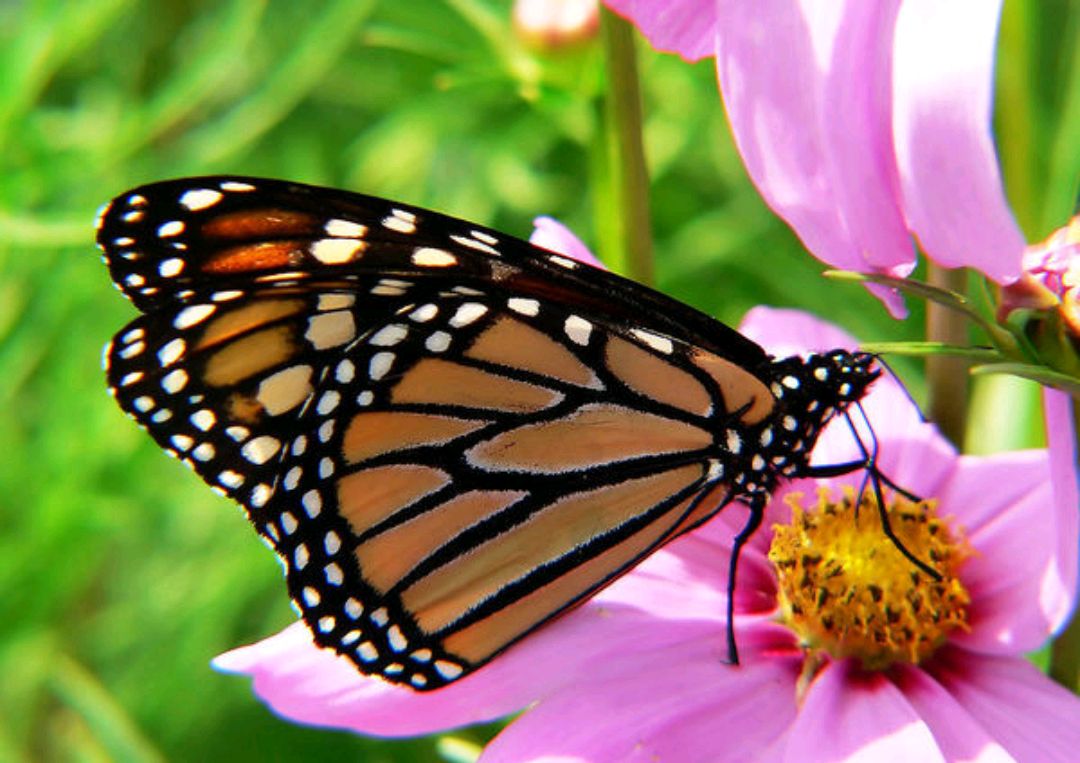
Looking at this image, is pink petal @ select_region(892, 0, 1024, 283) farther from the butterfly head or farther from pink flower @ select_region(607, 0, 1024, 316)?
the butterfly head

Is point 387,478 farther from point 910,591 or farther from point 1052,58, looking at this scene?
point 1052,58

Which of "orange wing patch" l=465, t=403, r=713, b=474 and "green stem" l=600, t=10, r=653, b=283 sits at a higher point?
"green stem" l=600, t=10, r=653, b=283

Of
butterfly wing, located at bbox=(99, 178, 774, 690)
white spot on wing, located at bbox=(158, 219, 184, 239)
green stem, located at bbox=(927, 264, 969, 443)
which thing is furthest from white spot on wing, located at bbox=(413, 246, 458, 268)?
green stem, located at bbox=(927, 264, 969, 443)

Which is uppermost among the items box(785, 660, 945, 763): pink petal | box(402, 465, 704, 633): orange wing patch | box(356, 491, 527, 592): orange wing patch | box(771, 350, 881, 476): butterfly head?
box(771, 350, 881, 476): butterfly head

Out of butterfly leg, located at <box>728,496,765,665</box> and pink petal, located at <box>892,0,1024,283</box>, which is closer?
pink petal, located at <box>892,0,1024,283</box>

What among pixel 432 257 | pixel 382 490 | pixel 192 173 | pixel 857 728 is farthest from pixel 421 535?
pixel 192 173

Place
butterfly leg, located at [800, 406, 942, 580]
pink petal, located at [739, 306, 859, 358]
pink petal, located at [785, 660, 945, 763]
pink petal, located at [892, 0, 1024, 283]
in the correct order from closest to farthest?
pink petal, located at [892, 0, 1024, 283] < pink petal, located at [785, 660, 945, 763] < butterfly leg, located at [800, 406, 942, 580] < pink petal, located at [739, 306, 859, 358]

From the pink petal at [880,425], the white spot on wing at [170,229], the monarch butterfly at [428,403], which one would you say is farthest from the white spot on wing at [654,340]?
the white spot on wing at [170,229]
